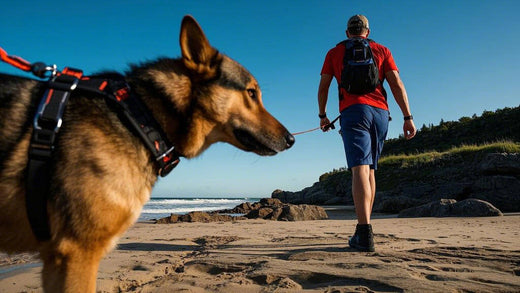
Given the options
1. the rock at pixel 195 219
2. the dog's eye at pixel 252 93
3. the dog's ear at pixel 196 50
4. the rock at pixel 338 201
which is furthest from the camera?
the rock at pixel 338 201

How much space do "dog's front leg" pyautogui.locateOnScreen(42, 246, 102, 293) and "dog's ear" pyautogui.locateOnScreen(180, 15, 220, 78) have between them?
1522 mm

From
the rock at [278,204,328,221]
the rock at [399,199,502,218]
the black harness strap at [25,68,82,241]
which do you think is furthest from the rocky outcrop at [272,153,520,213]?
the black harness strap at [25,68,82,241]

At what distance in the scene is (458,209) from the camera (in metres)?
9.11

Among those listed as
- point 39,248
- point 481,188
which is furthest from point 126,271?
point 481,188

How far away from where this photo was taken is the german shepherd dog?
1.93 m

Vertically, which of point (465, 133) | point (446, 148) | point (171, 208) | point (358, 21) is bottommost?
point (171, 208)

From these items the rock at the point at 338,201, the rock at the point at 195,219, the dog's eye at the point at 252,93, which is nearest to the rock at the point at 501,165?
the rock at the point at 195,219

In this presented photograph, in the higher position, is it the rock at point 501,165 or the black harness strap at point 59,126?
the rock at point 501,165

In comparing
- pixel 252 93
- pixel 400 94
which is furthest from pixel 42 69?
pixel 400 94

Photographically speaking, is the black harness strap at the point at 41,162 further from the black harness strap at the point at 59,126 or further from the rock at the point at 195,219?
the rock at the point at 195,219

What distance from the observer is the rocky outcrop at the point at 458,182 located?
1148 centimetres

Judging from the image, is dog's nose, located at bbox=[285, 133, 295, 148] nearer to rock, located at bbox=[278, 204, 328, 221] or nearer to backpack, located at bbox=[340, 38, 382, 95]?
backpack, located at bbox=[340, 38, 382, 95]

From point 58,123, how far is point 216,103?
1144 millimetres

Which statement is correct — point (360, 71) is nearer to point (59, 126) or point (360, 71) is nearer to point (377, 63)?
point (377, 63)
